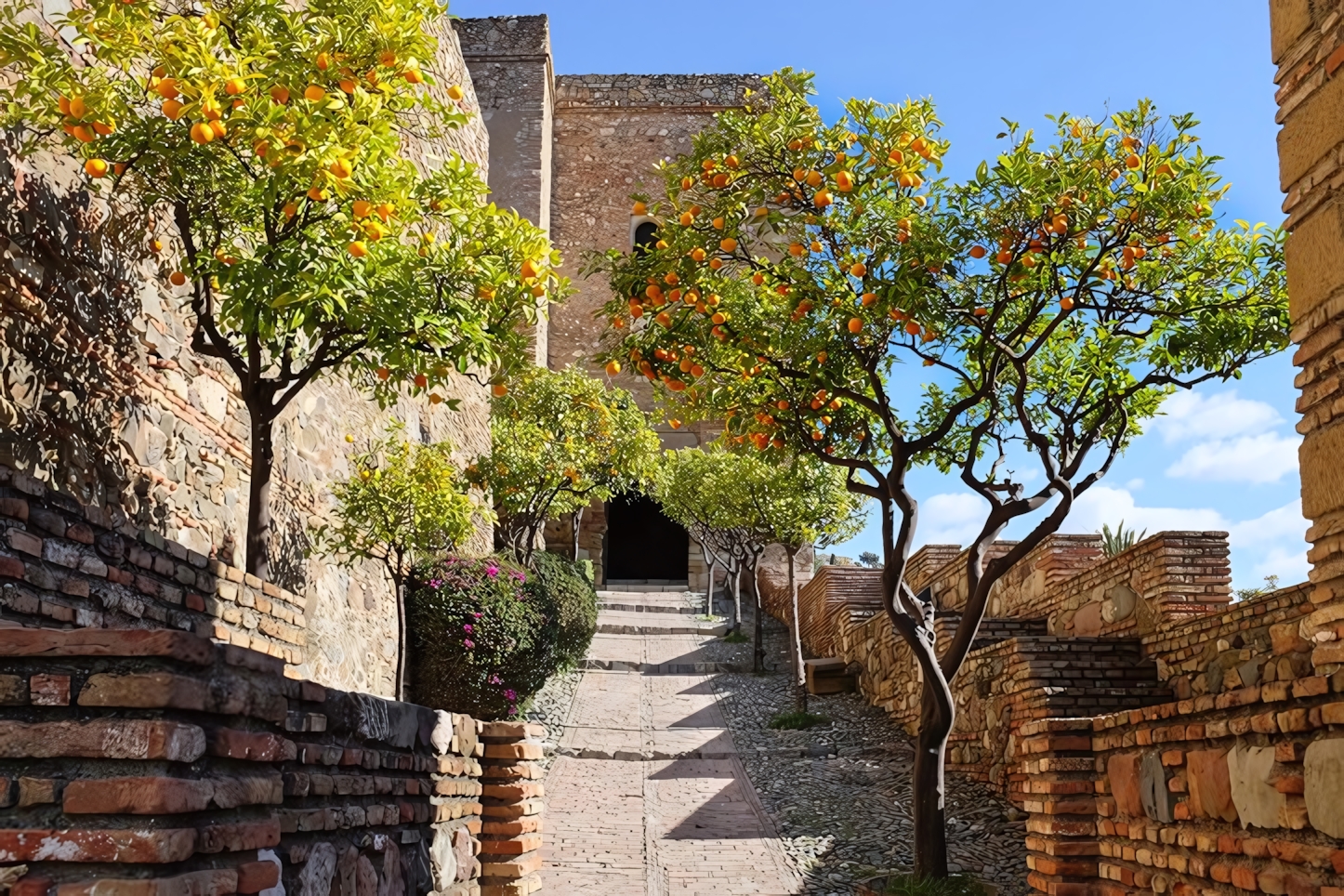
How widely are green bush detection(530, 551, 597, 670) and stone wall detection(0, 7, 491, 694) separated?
4189 millimetres

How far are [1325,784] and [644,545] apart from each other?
25.6 metres

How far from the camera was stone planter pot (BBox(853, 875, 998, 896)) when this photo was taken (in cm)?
657

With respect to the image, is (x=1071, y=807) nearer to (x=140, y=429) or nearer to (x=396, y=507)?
(x=140, y=429)

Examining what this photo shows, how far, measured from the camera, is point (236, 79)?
4.41m

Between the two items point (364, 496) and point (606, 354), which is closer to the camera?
point (606, 354)

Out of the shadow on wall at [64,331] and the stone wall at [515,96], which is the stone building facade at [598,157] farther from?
the shadow on wall at [64,331]

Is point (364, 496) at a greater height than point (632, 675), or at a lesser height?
greater

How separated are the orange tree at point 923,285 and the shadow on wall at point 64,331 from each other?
250cm

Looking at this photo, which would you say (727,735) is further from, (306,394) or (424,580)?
(306,394)

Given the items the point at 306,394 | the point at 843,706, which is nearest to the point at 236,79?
the point at 306,394

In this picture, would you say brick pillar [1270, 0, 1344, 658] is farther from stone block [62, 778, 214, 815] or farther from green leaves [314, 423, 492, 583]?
green leaves [314, 423, 492, 583]

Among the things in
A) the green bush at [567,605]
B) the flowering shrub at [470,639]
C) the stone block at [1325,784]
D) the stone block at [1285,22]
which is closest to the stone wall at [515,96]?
the green bush at [567,605]

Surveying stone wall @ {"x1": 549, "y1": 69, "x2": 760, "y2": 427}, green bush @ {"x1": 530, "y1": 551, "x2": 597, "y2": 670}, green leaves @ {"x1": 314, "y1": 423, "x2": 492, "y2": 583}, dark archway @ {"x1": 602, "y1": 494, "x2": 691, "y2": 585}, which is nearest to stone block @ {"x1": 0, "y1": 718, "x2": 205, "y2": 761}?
green leaves @ {"x1": 314, "y1": 423, "x2": 492, "y2": 583}

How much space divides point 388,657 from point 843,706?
540cm
